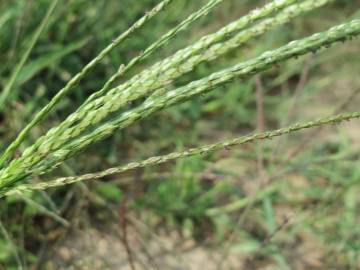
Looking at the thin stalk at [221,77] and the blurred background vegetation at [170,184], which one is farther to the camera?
the blurred background vegetation at [170,184]

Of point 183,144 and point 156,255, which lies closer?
point 156,255

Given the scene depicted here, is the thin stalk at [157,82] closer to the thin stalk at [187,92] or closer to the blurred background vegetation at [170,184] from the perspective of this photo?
the thin stalk at [187,92]

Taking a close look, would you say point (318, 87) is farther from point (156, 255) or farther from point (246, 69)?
point (246, 69)

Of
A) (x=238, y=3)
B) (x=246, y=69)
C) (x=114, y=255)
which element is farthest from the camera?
(x=238, y=3)

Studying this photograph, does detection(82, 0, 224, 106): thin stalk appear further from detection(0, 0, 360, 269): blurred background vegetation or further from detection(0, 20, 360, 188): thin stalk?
detection(0, 0, 360, 269): blurred background vegetation

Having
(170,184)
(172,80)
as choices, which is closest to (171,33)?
(172,80)

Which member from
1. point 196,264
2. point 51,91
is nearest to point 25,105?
point 51,91

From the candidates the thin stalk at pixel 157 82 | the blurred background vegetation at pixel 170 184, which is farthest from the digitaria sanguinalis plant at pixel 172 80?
the blurred background vegetation at pixel 170 184

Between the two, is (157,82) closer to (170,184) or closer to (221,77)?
(221,77)
